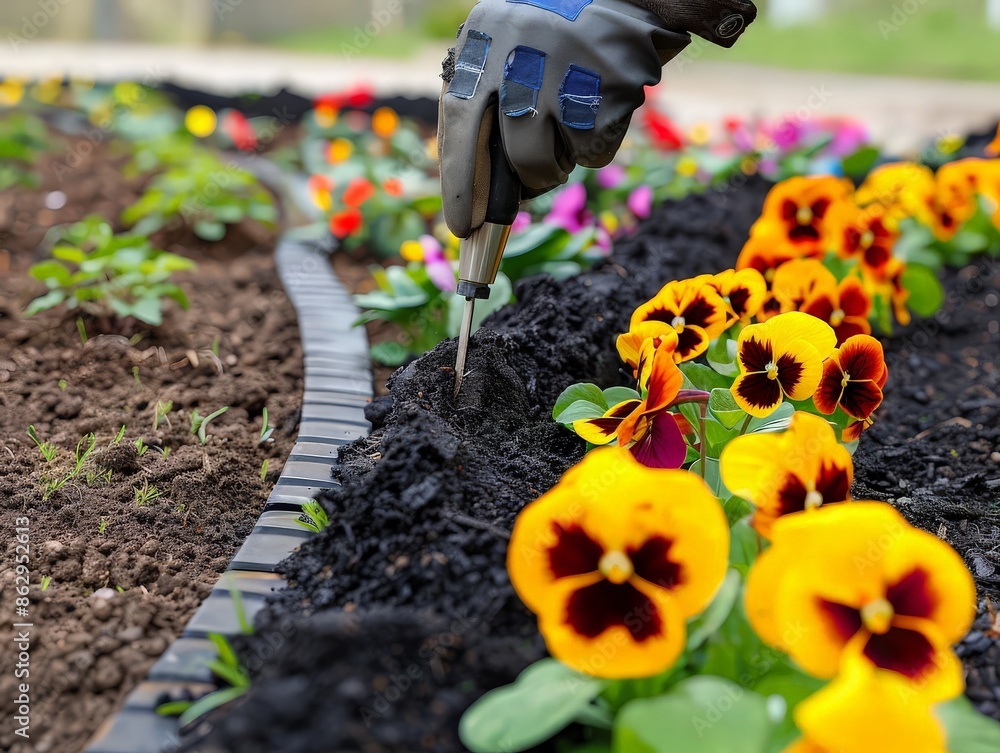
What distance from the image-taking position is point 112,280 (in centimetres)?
231

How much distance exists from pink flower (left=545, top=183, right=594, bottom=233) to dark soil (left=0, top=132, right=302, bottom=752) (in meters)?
0.89

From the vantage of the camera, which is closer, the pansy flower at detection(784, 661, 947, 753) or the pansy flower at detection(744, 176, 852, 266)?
the pansy flower at detection(784, 661, 947, 753)

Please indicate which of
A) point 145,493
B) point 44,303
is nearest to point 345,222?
point 44,303

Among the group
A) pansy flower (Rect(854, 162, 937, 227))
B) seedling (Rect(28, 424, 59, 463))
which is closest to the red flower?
seedling (Rect(28, 424, 59, 463))

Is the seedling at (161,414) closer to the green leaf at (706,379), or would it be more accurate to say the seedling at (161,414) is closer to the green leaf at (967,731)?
the green leaf at (706,379)

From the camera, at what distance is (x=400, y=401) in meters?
1.59

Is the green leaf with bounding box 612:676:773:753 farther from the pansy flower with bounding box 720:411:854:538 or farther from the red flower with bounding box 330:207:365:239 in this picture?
the red flower with bounding box 330:207:365:239

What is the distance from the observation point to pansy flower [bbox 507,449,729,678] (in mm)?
925

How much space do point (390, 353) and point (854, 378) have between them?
44.4 inches

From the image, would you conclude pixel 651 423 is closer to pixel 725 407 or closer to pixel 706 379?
pixel 725 407

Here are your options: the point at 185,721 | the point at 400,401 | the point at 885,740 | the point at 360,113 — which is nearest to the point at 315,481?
the point at 400,401

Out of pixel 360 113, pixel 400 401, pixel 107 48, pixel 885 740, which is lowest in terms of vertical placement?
pixel 107 48

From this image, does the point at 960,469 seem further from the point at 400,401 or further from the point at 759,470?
the point at 400,401

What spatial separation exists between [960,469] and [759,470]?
0.98 meters
